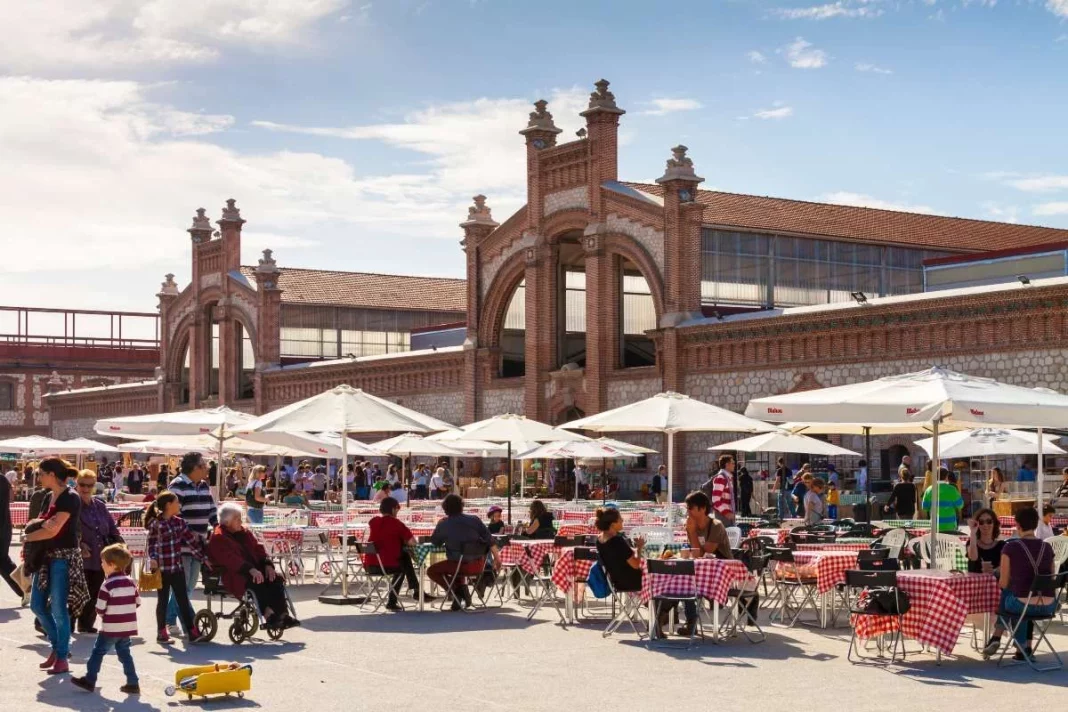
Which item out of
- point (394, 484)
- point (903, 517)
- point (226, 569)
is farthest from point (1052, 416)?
point (394, 484)

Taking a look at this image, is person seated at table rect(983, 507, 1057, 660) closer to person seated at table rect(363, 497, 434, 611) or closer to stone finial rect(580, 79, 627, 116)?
person seated at table rect(363, 497, 434, 611)

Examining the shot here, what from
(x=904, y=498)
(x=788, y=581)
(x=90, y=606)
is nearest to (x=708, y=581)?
(x=788, y=581)

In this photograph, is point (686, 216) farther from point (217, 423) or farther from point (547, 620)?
point (547, 620)

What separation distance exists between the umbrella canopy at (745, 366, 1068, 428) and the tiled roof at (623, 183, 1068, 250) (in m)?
21.9

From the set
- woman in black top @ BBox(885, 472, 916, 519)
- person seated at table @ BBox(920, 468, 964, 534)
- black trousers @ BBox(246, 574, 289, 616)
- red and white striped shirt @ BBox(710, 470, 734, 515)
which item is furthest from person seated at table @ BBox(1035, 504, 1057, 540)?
black trousers @ BBox(246, 574, 289, 616)

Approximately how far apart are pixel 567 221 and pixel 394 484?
10020 millimetres

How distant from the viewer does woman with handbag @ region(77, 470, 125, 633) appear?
13.0 metres

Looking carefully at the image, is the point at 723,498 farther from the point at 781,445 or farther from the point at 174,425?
the point at 174,425

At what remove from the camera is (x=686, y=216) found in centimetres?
3519

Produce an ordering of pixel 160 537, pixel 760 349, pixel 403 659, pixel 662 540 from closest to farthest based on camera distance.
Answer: pixel 403 659 → pixel 160 537 → pixel 662 540 → pixel 760 349

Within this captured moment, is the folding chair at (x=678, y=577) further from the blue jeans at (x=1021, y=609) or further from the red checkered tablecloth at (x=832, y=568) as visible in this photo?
the blue jeans at (x=1021, y=609)

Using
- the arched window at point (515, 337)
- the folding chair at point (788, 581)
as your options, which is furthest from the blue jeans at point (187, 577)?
the arched window at point (515, 337)

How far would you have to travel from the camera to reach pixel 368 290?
58625 mm

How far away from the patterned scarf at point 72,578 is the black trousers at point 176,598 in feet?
3.40
